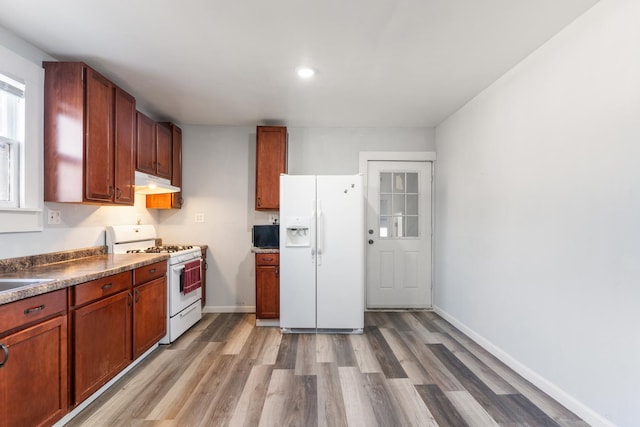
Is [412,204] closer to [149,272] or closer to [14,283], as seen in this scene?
[149,272]

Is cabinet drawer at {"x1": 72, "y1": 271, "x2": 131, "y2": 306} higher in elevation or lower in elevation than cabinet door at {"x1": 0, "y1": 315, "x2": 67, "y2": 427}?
higher

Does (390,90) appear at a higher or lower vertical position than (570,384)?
higher

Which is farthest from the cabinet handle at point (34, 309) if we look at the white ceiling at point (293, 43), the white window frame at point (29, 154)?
the white ceiling at point (293, 43)

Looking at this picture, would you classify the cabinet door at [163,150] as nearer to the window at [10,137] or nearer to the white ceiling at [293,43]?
the white ceiling at [293,43]

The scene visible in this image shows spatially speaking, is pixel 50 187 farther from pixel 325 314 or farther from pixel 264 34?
pixel 325 314

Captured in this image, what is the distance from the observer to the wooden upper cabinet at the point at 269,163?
143 inches

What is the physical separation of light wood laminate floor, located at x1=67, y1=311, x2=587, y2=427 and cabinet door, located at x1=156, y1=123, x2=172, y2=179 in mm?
1838

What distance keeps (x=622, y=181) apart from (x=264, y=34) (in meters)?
2.24

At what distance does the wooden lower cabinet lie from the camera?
3.36 metres

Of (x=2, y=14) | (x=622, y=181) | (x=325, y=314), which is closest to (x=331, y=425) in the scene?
(x=325, y=314)

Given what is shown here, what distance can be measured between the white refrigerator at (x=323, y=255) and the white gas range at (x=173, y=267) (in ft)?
3.30

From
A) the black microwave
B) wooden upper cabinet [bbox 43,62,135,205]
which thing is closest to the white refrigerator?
the black microwave

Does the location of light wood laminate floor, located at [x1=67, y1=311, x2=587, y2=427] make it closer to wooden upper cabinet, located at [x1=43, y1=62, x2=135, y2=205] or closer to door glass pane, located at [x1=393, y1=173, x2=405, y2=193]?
wooden upper cabinet, located at [x1=43, y1=62, x2=135, y2=205]

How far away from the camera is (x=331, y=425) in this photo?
1.77 meters
